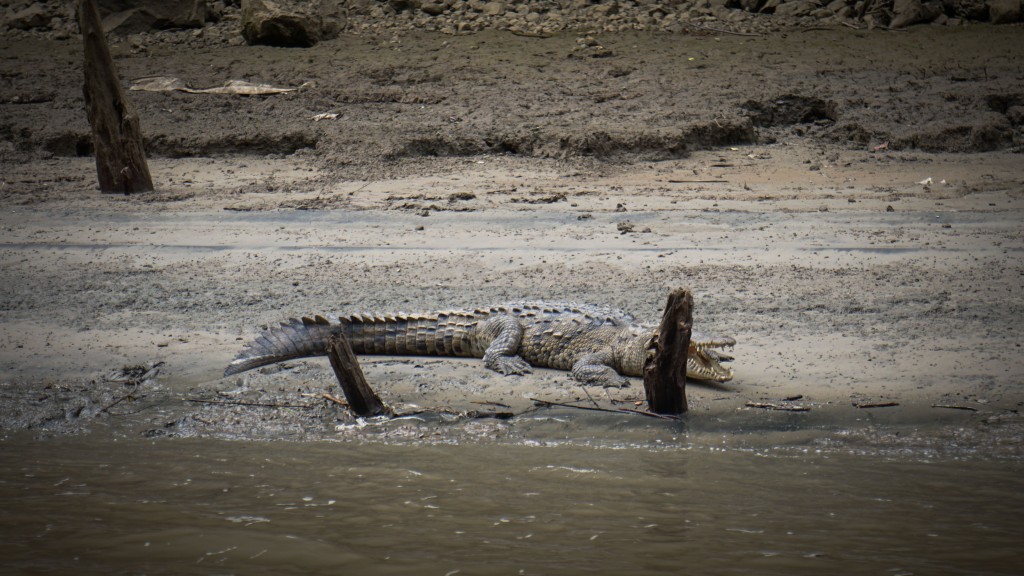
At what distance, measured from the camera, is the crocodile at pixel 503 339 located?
17.1ft

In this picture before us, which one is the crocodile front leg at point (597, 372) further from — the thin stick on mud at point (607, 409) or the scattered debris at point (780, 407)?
the scattered debris at point (780, 407)

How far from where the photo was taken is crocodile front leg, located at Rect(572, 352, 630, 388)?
507cm

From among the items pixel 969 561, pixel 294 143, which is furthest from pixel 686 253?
pixel 294 143

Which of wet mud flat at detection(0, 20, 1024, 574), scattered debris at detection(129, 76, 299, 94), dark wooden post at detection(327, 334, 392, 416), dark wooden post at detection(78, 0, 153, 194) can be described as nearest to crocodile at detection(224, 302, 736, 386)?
wet mud flat at detection(0, 20, 1024, 574)

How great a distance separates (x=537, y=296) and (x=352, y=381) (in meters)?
2.13

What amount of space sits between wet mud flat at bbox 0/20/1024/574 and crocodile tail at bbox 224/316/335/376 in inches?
3.6

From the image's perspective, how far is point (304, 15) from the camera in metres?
13.5

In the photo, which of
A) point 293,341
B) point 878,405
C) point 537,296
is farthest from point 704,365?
point 293,341

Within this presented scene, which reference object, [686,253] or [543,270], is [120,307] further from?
[686,253]

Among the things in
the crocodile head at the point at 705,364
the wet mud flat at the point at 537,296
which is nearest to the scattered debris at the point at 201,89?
the wet mud flat at the point at 537,296

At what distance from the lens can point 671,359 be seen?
4.36m

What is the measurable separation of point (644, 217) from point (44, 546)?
526cm

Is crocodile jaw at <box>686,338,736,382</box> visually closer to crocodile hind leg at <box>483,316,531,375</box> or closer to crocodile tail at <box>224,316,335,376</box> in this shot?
crocodile hind leg at <box>483,316,531,375</box>

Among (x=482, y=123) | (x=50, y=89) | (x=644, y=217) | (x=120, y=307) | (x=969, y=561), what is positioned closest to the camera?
(x=969, y=561)
